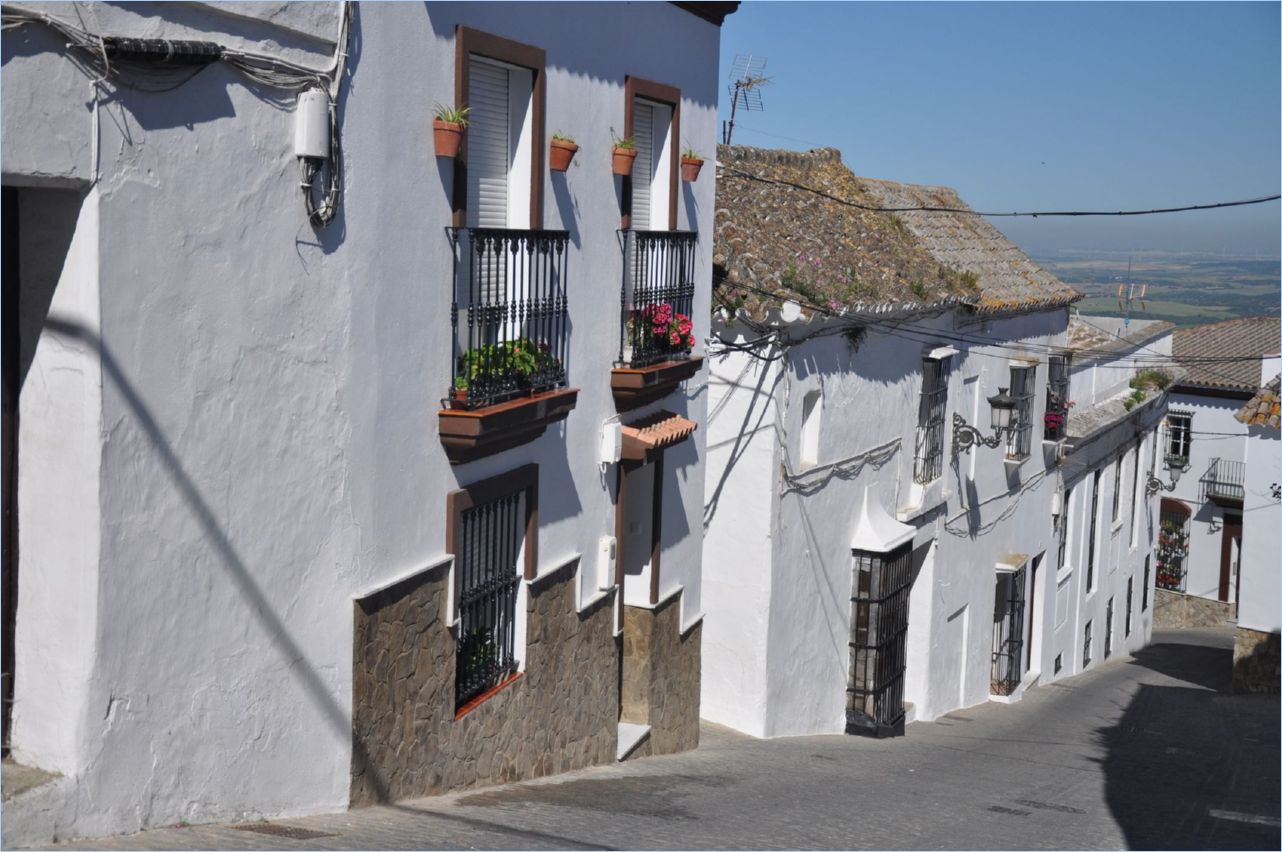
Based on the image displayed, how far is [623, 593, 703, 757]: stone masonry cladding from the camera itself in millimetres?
11219

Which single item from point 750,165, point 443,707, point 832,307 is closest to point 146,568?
point 443,707

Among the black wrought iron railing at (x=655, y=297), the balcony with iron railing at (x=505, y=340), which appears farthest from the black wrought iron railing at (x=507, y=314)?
the black wrought iron railing at (x=655, y=297)

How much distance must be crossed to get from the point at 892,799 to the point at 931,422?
7416 millimetres

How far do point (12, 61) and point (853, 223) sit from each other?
1228 centimetres

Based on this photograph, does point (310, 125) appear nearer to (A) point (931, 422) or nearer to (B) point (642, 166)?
(B) point (642, 166)

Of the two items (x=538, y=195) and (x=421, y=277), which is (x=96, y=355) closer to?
(x=421, y=277)

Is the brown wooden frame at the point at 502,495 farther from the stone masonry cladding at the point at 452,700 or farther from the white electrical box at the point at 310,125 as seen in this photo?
the white electrical box at the point at 310,125

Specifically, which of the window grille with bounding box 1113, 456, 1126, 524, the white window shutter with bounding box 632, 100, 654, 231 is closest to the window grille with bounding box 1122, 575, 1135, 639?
the window grille with bounding box 1113, 456, 1126, 524

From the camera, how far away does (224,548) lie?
5.95 meters

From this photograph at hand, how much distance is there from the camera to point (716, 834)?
24.6 feet

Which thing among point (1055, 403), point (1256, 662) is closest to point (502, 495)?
point (1055, 403)

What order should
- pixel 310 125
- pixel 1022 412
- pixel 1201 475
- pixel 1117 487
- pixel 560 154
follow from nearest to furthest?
pixel 310 125, pixel 560 154, pixel 1022 412, pixel 1117 487, pixel 1201 475

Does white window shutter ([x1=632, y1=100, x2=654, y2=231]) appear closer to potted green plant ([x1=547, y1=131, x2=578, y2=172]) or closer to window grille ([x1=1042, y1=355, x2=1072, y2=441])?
potted green plant ([x1=547, y1=131, x2=578, y2=172])

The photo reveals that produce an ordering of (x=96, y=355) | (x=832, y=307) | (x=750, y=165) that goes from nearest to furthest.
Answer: (x=96, y=355) < (x=832, y=307) < (x=750, y=165)
